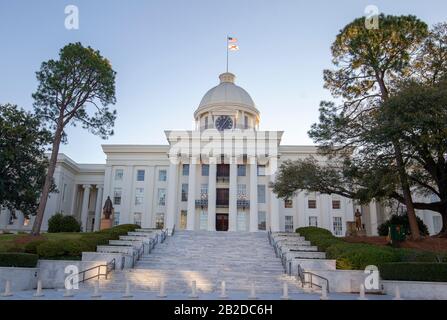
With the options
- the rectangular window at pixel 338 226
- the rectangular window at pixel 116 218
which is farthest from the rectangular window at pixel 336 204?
the rectangular window at pixel 116 218

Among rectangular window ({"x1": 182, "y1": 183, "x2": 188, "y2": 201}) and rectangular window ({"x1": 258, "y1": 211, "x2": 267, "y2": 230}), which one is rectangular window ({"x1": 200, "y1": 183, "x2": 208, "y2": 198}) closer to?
rectangular window ({"x1": 182, "y1": 183, "x2": 188, "y2": 201})

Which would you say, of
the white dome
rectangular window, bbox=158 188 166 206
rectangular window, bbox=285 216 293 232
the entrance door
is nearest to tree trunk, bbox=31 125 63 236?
the entrance door

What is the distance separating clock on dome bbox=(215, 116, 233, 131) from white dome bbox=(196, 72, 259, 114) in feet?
5.79

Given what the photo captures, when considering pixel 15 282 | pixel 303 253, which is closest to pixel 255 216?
pixel 303 253

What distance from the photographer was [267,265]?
886 inches

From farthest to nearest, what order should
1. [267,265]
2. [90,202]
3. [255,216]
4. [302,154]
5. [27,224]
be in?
[90,202], [27,224], [302,154], [255,216], [267,265]

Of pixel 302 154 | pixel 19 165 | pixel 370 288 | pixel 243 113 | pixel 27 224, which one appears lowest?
pixel 370 288

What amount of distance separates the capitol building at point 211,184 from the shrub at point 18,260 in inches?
739

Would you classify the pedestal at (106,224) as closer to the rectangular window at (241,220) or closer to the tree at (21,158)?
the tree at (21,158)

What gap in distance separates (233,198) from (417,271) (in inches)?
1032

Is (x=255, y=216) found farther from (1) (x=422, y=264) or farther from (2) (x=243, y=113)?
(1) (x=422, y=264)

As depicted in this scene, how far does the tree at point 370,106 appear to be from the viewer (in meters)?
21.9

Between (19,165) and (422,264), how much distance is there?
31.6 m

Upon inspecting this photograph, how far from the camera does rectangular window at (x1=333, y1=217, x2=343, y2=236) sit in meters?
46.5
